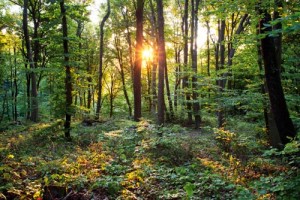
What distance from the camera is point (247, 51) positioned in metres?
12.9

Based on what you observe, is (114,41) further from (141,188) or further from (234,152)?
(141,188)

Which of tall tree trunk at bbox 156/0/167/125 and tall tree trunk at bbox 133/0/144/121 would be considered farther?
tall tree trunk at bbox 133/0/144/121

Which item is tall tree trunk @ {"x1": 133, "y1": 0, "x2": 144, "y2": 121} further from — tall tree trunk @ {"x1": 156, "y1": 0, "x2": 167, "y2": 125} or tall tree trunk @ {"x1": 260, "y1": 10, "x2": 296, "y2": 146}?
tall tree trunk @ {"x1": 260, "y1": 10, "x2": 296, "y2": 146}

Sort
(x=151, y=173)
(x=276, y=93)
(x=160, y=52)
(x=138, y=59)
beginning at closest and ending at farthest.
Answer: (x=151, y=173) → (x=276, y=93) → (x=160, y=52) → (x=138, y=59)

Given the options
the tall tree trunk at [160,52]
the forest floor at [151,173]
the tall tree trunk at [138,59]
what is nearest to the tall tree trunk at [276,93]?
the forest floor at [151,173]

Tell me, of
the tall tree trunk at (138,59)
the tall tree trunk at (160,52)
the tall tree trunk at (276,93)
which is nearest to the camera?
the tall tree trunk at (276,93)

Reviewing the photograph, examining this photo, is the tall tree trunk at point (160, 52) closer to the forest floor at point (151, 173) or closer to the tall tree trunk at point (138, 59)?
the forest floor at point (151, 173)

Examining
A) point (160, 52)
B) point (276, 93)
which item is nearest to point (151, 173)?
point (276, 93)

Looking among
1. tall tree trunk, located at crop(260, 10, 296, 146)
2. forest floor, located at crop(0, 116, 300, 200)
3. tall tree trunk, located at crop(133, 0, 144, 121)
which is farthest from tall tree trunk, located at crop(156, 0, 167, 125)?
tall tree trunk, located at crop(260, 10, 296, 146)

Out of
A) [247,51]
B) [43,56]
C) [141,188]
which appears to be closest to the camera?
[141,188]

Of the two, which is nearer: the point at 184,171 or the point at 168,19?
the point at 184,171

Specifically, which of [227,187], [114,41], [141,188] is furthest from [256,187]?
[114,41]

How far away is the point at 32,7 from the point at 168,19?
13782 mm

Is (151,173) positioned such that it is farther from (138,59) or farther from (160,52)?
(138,59)
